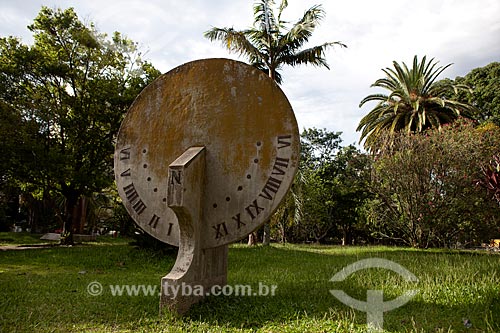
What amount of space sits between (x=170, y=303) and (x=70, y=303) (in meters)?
1.78

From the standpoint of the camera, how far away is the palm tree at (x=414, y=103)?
76.2 feet

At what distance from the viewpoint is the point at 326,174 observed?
98.9 ft

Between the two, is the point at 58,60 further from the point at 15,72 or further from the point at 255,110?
the point at 255,110

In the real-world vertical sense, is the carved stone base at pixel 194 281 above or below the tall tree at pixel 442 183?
below

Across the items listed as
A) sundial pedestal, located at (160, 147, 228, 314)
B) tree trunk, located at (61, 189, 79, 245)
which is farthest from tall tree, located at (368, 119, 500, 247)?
tree trunk, located at (61, 189, 79, 245)

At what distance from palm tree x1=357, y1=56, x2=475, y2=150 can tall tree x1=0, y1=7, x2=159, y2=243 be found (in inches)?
555

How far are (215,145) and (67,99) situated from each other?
12523mm

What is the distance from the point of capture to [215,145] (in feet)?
19.4
